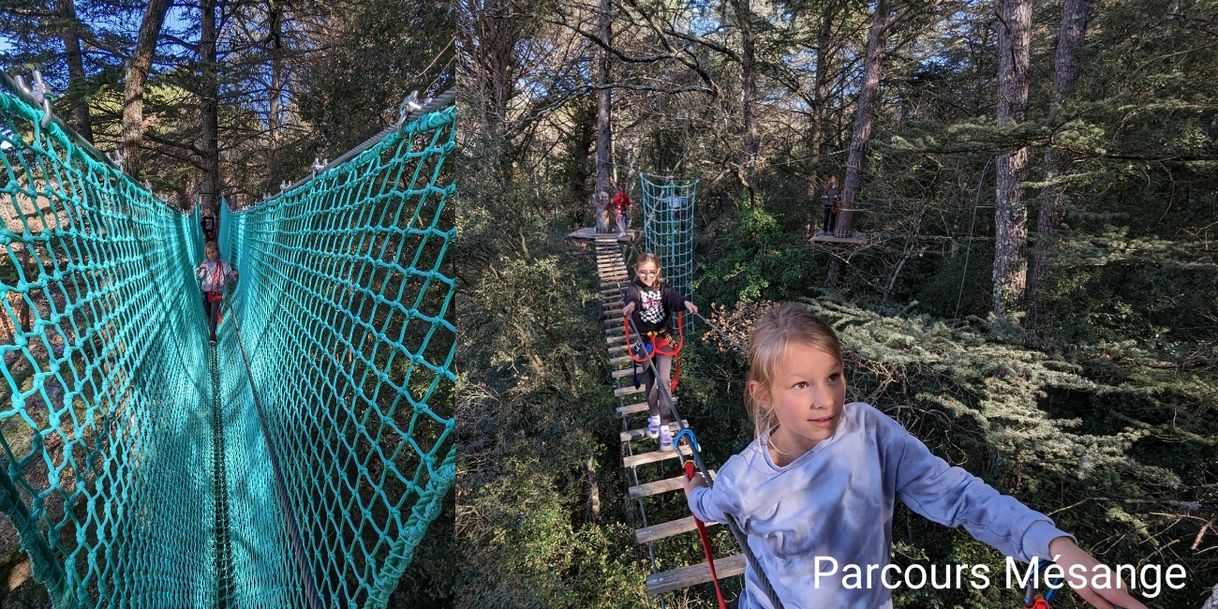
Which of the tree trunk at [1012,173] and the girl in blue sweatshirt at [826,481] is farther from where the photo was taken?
the tree trunk at [1012,173]

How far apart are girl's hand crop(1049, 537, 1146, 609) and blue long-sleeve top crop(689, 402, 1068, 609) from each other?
12 centimetres

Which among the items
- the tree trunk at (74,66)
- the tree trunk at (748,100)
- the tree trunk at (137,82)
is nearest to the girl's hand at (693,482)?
the tree trunk at (748,100)

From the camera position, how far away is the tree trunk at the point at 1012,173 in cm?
366

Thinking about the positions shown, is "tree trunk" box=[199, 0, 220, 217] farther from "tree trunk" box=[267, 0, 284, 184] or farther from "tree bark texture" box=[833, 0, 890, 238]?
"tree bark texture" box=[833, 0, 890, 238]

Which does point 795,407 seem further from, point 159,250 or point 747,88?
point 747,88

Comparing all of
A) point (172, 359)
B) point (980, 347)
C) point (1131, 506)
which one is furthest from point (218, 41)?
point (1131, 506)

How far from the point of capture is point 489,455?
5.86m

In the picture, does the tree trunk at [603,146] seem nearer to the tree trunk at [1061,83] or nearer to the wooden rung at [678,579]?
the tree trunk at [1061,83]

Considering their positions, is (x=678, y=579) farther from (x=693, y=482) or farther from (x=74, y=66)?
(x=74, y=66)

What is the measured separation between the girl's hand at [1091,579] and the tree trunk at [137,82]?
733cm

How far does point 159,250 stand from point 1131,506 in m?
6.18

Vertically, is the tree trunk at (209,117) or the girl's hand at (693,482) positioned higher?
the tree trunk at (209,117)

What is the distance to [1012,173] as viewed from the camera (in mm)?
3783

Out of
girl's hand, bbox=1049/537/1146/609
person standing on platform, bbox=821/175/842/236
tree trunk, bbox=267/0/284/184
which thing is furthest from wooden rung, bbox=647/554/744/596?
tree trunk, bbox=267/0/284/184
